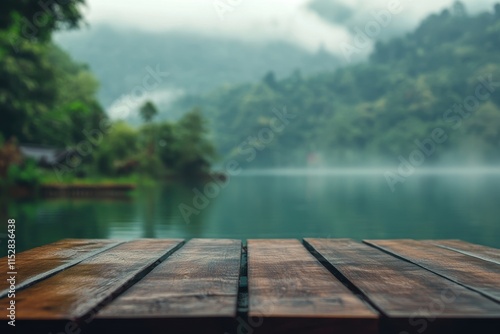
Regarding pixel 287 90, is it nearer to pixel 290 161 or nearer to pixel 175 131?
pixel 290 161

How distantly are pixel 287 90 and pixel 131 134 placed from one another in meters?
69.0

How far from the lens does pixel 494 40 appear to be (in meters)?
93.6

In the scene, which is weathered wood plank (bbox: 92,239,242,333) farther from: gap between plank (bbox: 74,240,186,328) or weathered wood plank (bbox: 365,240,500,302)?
weathered wood plank (bbox: 365,240,500,302)

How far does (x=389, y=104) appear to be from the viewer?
8850cm

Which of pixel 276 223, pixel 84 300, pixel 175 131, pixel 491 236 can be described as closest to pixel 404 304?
pixel 84 300

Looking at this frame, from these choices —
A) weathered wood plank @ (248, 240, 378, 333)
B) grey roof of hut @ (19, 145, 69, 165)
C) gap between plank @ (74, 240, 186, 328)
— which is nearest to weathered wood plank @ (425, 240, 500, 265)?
weathered wood plank @ (248, 240, 378, 333)

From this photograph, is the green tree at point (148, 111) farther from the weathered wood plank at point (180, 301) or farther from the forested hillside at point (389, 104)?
the weathered wood plank at point (180, 301)

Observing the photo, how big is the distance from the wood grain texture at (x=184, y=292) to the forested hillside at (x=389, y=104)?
77114 millimetres

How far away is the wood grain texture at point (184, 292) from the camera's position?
151cm

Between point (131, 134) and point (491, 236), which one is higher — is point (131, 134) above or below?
above

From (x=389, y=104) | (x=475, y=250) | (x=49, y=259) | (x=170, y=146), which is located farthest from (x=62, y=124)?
(x=389, y=104)

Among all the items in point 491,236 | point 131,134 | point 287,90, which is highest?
point 287,90

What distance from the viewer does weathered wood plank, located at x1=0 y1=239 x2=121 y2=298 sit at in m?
2.04

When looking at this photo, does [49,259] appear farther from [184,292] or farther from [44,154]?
[44,154]
